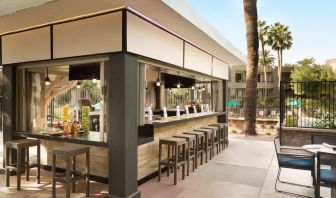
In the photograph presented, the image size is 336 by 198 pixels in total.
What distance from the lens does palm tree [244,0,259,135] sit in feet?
30.2

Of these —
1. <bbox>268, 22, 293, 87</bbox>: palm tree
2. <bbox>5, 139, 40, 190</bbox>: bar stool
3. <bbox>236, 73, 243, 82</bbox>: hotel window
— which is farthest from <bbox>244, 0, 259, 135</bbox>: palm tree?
<bbox>236, 73, 243, 82</bbox>: hotel window

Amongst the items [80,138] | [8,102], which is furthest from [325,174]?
[8,102]

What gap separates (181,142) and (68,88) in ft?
19.2

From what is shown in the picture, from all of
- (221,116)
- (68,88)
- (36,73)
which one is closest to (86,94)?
(68,88)

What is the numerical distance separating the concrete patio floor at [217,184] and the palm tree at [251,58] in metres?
3.83

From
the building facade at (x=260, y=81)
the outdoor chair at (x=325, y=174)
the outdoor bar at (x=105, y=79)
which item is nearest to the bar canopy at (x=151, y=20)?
the outdoor bar at (x=105, y=79)

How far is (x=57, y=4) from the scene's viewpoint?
330cm

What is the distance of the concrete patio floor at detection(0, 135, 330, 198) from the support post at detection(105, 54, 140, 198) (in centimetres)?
53

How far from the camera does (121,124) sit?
3.39m

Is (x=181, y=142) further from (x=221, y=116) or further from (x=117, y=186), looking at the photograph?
(x=221, y=116)

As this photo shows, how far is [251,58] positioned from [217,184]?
6.42m

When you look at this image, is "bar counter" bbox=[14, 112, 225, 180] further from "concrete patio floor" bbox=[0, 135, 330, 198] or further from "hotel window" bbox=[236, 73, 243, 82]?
"hotel window" bbox=[236, 73, 243, 82]

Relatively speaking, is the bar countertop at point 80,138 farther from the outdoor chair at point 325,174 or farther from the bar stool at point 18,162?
the outdoor chair at point 325,174

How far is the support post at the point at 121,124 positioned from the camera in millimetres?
3391
